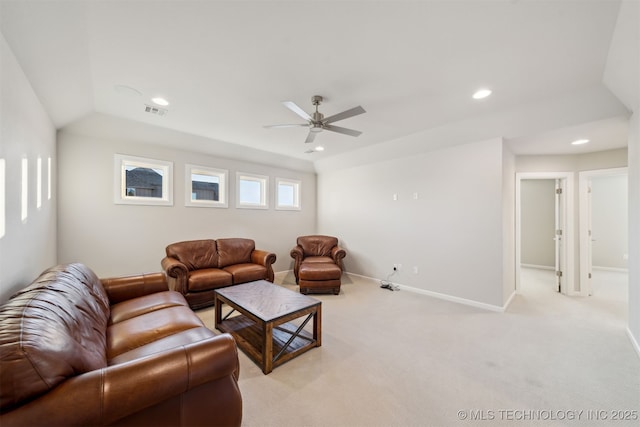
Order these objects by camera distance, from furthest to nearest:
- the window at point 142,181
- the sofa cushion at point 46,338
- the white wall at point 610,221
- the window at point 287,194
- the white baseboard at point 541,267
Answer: the white baseboard at point 541,267 < the window at point 287,194 < the white wall at point 610,221 < the window at point 142,181 < the sofa cushion at point 46,338

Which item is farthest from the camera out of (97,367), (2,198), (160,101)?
(160,101)

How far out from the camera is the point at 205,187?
4742 millimetres

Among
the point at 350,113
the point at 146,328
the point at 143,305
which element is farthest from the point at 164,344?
the point at 350,113

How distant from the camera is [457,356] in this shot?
2340mm

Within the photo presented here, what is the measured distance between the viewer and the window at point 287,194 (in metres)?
5.75

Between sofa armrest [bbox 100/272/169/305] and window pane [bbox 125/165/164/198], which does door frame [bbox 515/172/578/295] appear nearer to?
sofa armrest [bbox 100/272/169/305]

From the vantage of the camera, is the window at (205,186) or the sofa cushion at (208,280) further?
the window at (205,186)

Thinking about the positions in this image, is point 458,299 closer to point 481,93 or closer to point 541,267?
point 481,93

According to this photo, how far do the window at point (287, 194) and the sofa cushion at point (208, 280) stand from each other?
2.30m

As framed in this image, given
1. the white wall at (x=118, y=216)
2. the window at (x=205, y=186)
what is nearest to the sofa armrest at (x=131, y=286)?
the white wall at (x=118, y=216)

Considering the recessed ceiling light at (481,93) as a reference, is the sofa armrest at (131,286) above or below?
below

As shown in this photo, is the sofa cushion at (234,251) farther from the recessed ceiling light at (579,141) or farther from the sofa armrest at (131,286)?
the recessed ceiling light at (579,141)

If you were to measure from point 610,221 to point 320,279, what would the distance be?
7.10 meters

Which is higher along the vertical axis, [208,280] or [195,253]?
[195,253]
